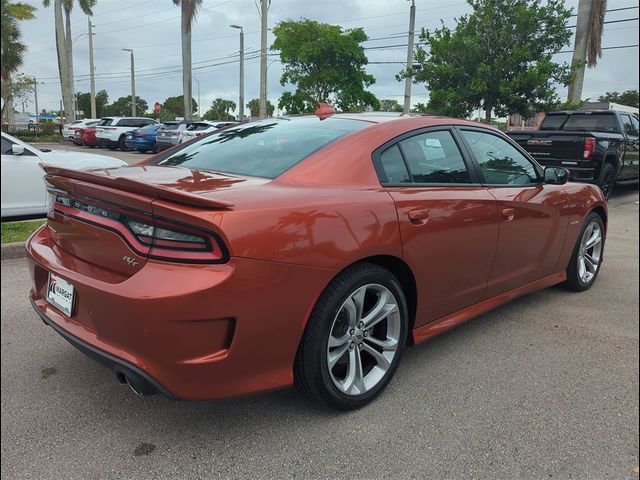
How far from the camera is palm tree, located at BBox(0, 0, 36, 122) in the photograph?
12.3ft

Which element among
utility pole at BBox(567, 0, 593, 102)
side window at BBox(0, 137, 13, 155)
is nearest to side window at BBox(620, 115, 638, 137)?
utility pole at BBox(567, 0, 593, 102)

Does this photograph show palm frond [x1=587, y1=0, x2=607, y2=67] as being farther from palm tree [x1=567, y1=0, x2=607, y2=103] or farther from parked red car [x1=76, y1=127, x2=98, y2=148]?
parked red car [x1=76, y1=127, x2=98, y2=148]

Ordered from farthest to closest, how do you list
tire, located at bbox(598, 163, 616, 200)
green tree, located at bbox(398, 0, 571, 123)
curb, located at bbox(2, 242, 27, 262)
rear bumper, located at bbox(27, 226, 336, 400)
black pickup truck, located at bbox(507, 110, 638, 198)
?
1. green tree, located at bbox(398, 0, 571, 123)
2. tire, located at bbox(598, 163, 616, 200)
3. black pickup truck, located at bbox(507, 110, 638, 198)
4. curb, located at bbox(2, 242, 27, 262)
5. rear bumper, located at bbox(27, 226, 336, 400)

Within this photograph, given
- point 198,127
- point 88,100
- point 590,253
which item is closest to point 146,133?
point 198,127

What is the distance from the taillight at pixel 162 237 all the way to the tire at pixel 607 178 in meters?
9.11

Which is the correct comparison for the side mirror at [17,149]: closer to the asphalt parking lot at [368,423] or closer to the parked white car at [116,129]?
the asphalt parking lot at [368,423]

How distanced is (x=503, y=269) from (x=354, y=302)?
1364 millimetres

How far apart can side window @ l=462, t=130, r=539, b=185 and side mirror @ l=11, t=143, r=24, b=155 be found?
518 centimetres

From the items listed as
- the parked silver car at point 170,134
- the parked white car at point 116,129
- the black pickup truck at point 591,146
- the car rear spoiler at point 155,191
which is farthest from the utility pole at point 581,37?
the car rear spoiler at point 155,191

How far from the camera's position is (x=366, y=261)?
7.94 ft

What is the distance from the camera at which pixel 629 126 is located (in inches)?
428

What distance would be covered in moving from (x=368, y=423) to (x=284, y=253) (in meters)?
0.95

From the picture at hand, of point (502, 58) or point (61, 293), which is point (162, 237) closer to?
point (61, 293)

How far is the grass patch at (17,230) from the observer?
535 cm
